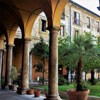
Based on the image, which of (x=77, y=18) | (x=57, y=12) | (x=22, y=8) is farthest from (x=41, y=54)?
(x=77, y=18)

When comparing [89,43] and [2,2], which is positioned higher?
[2,2]

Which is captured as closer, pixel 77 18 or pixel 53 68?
pixel 53 68

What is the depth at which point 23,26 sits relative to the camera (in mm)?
14070

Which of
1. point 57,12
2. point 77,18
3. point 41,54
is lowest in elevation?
point 41,54

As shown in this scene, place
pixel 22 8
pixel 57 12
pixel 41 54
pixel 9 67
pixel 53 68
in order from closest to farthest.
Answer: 1. pixel 53 68
2. pixel 57 12
3. pixel 22 8
4. pixel 9 67
5. pixel 41 54

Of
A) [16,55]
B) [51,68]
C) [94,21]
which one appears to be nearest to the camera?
[51,68]

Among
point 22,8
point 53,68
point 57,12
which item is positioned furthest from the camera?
point 22,8

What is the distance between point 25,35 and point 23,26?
1.81ft

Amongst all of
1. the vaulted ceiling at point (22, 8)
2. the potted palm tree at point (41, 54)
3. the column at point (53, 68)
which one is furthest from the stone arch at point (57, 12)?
the potted palm tree at point (41, 54)

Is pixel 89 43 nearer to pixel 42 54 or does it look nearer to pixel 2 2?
pixel 2 2

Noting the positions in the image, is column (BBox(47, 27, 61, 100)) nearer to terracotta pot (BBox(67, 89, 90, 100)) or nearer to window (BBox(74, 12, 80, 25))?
terracotta pot (BBox(67, 89, 90, 100))

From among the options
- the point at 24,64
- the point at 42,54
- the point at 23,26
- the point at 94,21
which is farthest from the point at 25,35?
the point at 94,21

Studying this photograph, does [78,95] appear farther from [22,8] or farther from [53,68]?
[22,8]

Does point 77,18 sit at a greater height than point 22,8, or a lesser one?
greater
